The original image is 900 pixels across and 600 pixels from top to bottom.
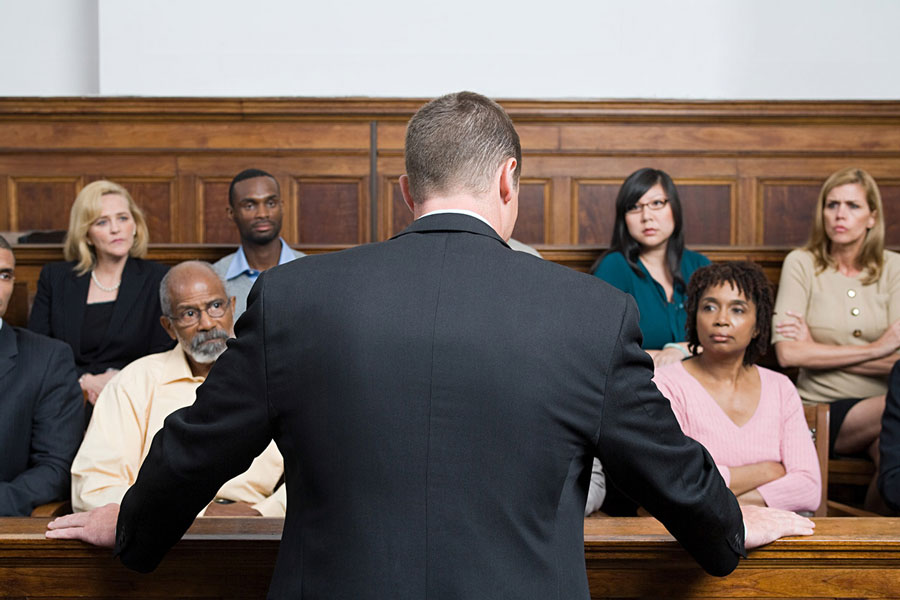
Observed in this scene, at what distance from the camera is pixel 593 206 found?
5.31m

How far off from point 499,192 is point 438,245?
0.14 m

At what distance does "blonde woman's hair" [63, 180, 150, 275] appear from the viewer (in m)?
3.48

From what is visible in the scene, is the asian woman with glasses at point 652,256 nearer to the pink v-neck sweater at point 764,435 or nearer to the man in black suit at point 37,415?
the pink v-neck sweater at point 764,435

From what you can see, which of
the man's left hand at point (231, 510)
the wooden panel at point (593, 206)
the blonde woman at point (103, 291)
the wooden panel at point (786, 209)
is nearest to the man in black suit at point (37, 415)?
the man's left hand at point (231, 510)

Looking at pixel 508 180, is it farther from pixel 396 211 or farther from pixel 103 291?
pixel 396 211

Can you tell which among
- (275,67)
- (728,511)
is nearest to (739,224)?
(275,67)

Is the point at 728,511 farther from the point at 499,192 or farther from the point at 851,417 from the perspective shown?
the point at 851,417

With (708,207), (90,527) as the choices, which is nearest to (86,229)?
(90,527)

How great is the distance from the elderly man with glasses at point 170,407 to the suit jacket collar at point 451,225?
125 cm

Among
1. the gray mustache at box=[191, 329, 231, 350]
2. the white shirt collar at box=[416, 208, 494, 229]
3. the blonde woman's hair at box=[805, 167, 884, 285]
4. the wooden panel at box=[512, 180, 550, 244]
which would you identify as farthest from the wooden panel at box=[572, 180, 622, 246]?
the white shirt collar at box=[416, 208, 494, 229]

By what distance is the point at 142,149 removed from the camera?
5293mm

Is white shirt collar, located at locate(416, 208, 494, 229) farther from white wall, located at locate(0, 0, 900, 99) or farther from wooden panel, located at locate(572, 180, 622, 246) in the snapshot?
white wall, located at locate(0, 0, 900, 99)

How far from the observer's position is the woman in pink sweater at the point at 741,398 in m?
2.40

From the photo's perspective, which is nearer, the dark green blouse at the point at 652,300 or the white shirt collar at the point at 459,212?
the white shirt collar at the point at 459,212
